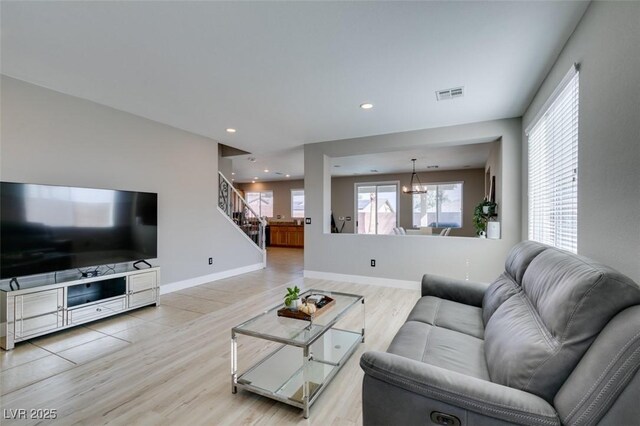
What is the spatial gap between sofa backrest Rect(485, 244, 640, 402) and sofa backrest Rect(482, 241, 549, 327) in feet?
1.45

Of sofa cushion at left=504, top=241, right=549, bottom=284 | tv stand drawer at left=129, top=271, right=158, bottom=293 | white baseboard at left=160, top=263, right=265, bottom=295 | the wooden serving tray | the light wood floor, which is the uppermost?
sofa cushion at left=504, top=241, right=549, bottom=284

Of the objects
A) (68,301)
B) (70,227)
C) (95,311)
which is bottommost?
(95,311)

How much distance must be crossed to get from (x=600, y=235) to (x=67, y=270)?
15.5 feet

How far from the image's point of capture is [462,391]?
1046 millimetres

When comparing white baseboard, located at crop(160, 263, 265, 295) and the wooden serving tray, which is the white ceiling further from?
white baseboard, located at crop(160, 263, 265, 295)

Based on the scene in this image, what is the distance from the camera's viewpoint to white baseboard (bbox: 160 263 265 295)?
4.37 meters

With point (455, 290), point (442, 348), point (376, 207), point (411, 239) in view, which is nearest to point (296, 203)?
point (376, 207)

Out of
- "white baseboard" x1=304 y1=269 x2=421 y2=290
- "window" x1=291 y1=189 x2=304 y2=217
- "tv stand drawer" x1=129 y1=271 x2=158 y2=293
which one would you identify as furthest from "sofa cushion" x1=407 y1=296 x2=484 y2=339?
"window" x1=291 y1=189 x2=304 y2=217

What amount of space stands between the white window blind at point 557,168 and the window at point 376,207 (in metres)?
6.15

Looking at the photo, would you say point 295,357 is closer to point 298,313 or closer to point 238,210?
point 298,313

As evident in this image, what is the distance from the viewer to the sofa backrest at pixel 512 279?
1.88 m

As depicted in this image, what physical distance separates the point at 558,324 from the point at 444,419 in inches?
22.4

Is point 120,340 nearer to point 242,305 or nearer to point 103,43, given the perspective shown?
point 242,305

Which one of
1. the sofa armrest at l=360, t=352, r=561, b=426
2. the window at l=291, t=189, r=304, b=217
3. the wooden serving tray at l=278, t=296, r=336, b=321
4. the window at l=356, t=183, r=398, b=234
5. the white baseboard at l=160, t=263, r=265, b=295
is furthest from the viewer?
the window at l=291, t=189, r=304, b=217
